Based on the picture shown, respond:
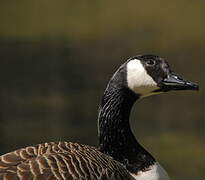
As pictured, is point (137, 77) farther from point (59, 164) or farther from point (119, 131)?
point (59, 164)

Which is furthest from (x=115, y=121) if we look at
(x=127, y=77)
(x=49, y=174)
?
(x=49, y=174)

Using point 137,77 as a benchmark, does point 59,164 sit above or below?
below

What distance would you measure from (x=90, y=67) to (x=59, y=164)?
7.02 metres

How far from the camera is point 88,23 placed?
1261 centimetres

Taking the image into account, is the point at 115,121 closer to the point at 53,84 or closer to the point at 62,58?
the point at 53,84

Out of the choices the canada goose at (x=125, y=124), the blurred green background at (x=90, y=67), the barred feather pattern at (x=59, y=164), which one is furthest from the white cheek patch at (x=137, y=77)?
the blurred green background at (x=90, y=67)

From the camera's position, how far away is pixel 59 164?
119 inches

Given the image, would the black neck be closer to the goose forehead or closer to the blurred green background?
the goose forehead

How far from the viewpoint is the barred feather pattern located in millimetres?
2934

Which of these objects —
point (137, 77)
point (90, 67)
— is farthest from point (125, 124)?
point (90, 67)

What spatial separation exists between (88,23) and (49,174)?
9790 mm

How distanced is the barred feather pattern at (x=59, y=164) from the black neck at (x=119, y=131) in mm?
266

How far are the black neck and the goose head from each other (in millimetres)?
65

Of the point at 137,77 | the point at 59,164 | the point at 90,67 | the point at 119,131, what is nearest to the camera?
the point at 59,164
